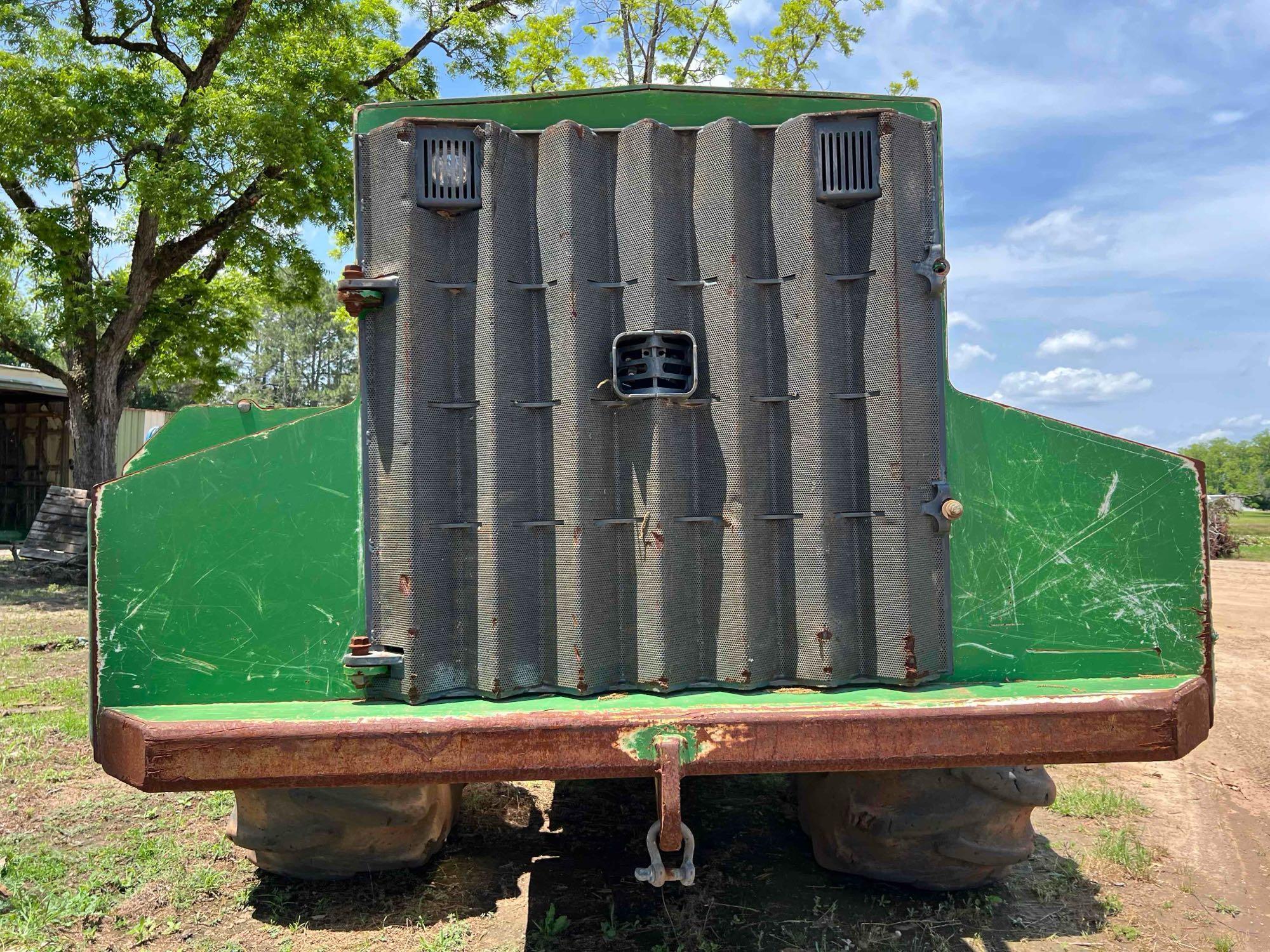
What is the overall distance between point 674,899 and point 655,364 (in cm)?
217

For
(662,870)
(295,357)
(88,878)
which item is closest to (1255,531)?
(662,870)

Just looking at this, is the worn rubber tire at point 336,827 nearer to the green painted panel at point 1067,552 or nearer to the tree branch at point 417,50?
the green painted panel at point 1067,552

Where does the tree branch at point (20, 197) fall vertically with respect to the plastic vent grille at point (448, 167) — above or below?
Result: above

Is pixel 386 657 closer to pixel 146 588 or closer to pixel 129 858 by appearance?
pixel 146 588

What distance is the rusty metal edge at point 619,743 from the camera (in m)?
2.47

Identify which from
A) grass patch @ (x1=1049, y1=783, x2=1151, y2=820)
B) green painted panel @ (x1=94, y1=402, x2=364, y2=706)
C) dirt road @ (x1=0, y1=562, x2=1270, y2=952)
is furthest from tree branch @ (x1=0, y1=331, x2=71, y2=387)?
grass patch @ (x1=1049, y1=783, x2=1151, y2=820)

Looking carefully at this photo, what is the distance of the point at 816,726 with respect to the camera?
249 centimetres

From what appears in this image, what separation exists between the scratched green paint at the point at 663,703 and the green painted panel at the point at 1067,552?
97mm

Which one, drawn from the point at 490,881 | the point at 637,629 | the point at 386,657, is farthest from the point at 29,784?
the point at 637,629

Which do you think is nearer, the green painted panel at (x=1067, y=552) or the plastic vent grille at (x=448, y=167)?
the green painted panel at (x=1067, y=552)

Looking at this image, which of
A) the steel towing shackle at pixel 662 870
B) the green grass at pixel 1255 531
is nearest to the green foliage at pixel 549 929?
Result: the steel towing shackle at pixel 662 870

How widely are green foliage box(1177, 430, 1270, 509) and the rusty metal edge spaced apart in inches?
3297

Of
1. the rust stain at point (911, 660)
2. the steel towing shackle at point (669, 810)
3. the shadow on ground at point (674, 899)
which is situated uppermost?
the rust stain at point (911, 660)

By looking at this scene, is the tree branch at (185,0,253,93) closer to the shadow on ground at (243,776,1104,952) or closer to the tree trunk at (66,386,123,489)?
the tree trunk at (66,386,123,489)
